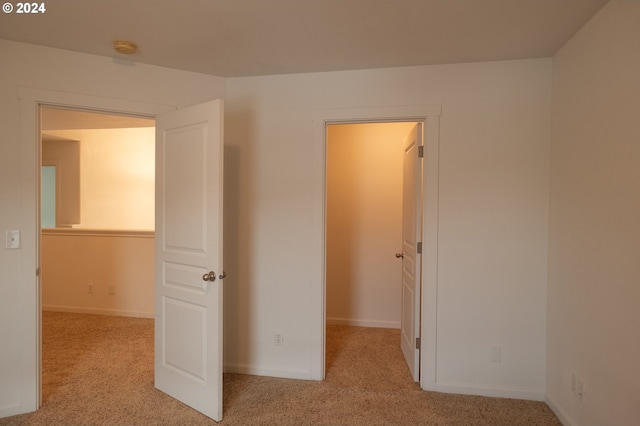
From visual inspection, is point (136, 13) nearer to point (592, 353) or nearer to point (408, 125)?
point (408, 125)

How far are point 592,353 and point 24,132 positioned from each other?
363 centimetres

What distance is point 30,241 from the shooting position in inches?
92.4

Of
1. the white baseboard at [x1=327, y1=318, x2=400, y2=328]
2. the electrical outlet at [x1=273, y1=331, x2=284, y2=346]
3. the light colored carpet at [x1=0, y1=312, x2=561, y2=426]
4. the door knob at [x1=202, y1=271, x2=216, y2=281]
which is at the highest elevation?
the door knob at [x1=202, y1=271, x2=216, y2=281]

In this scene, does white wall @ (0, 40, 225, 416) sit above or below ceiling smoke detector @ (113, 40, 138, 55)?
below

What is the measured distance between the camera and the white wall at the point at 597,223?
1.68m

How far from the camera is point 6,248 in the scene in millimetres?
2291

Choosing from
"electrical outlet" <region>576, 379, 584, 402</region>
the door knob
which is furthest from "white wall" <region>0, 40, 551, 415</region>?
the door knob

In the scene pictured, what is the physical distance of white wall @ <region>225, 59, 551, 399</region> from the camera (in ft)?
8.31

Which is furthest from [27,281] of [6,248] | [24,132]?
[24,132]

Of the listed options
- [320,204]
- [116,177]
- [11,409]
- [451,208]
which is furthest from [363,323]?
[116,177]

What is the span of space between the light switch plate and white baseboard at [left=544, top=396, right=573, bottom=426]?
11.8 feet

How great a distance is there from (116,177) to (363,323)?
4.73m

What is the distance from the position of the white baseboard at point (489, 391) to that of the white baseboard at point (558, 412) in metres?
0.05

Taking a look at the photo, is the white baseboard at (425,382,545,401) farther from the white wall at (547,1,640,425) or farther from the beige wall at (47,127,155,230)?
the beige wall at (47,127,155,230)
